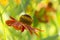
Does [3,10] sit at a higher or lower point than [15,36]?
higher

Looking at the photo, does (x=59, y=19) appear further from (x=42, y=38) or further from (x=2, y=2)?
(x=2, y=2)

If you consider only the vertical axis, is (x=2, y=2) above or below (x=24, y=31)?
above

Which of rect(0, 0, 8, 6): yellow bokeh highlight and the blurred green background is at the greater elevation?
rect(0, 0, 8, 6): yellow bokeh highlight

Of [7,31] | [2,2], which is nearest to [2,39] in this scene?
[7,31]

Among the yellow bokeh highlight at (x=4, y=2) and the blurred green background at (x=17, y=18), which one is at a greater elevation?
the yellow bokeh highlight at (x=4, y=2)

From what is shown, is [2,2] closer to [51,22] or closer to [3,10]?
[3,10]

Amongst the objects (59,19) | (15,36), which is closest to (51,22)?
(59,19)
